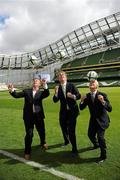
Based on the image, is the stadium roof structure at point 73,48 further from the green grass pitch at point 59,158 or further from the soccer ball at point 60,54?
the green grass pitch at point 59,158

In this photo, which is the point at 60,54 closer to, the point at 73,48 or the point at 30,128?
the point at 73,48

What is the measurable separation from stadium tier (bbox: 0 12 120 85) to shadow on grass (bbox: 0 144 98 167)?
201 ft

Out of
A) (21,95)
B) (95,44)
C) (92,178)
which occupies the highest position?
(95,44)

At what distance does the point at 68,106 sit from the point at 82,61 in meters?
81.2

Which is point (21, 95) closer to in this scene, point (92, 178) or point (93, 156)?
point (93, 156)

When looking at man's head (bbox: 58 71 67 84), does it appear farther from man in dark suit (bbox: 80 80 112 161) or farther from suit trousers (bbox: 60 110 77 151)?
man in dark suit (bbox: 80 80 112 161)

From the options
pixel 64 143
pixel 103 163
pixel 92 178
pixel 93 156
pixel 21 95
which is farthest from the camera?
pixel 64 143

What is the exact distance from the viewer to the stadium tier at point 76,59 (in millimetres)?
81062

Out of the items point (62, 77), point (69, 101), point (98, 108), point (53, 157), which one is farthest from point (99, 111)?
point (53, 157)

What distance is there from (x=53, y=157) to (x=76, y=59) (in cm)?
8529

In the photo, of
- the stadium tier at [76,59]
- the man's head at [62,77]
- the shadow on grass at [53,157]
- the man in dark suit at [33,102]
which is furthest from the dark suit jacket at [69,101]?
the stadium tier at [76,59]

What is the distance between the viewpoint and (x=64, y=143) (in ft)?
36.9

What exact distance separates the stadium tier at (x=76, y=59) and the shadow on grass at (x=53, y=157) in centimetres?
6116

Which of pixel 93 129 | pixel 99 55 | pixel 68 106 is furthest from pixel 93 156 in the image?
pixel 99 55
